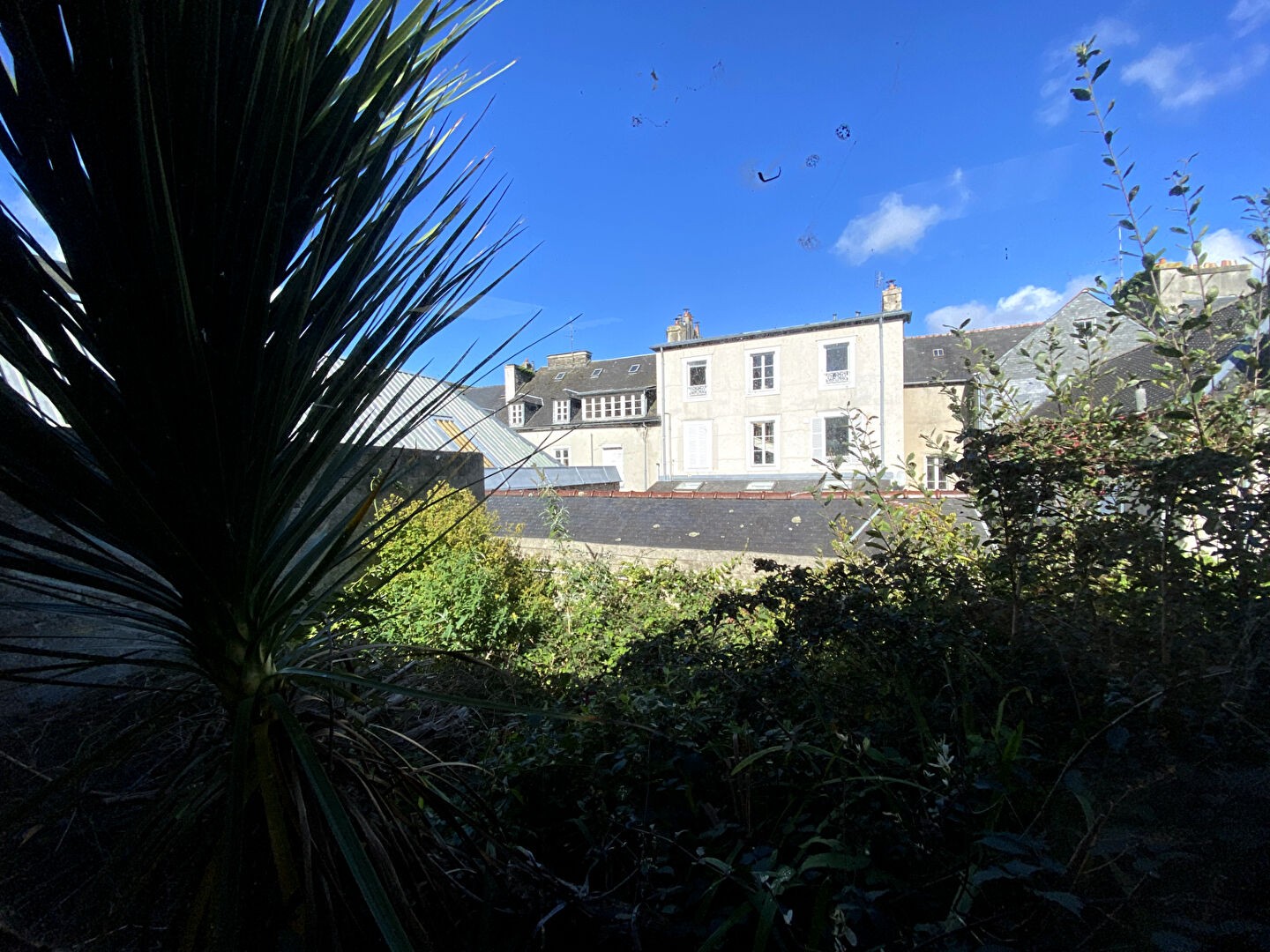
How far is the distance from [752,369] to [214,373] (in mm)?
22885

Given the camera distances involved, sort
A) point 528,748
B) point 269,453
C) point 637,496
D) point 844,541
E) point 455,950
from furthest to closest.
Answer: point 637,496
point 844,541
point 528,748
point 455,950
point 269,453

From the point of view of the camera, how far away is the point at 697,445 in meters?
24.0

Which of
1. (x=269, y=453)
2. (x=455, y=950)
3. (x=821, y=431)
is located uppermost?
(x=821, y=431)

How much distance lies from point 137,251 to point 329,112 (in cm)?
46

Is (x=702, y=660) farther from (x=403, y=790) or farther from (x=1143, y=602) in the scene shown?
(x=1143, y=602)

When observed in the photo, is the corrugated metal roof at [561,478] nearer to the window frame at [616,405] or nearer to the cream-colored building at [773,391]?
the cream-colored building at [773,391]

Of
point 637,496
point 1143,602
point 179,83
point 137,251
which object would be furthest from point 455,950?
point 637,496

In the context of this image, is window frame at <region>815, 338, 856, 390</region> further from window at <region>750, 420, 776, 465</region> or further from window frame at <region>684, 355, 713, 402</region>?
window frame at <region>684, 355, 713, 402</region>

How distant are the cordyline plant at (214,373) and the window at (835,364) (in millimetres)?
21590

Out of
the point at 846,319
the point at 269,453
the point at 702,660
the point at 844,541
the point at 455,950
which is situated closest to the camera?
the point at 269,453

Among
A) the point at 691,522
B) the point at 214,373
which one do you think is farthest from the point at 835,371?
the point at 214,373

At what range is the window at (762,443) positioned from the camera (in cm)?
2277

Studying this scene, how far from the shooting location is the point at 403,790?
1.22 metres

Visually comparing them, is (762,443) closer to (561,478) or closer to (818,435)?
(818,435)
